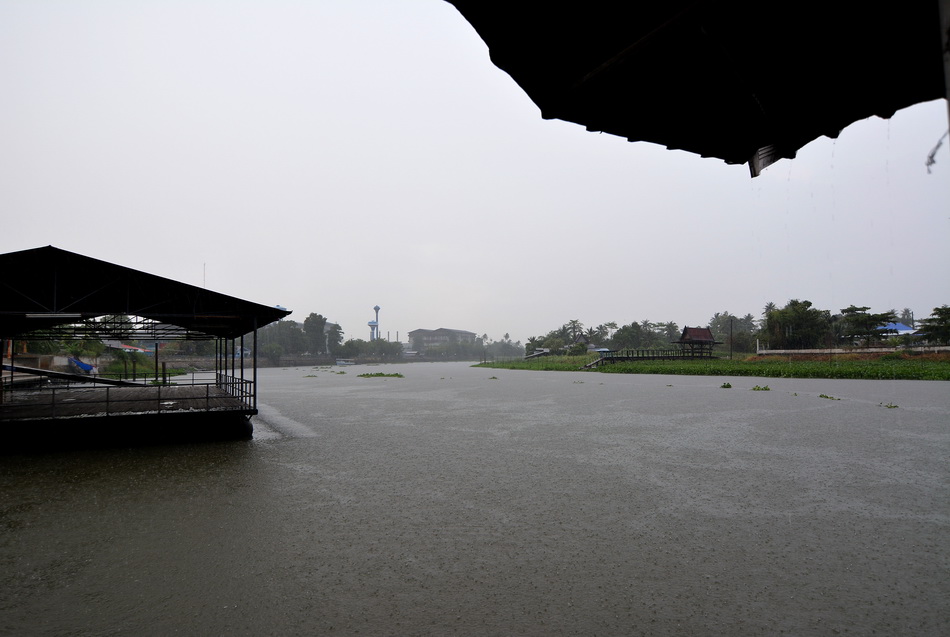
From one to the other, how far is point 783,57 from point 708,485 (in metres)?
7.06

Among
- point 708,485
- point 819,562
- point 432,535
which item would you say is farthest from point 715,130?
point 708,485

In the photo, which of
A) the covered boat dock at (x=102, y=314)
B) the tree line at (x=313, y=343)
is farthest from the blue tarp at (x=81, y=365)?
the tree line at (x=313, y=343)

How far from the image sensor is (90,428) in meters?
11.0

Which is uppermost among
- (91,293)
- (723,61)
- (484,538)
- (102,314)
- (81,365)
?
(91,293)

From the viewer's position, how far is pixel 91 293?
11070 millimetres

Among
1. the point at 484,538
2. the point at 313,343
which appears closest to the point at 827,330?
the point at 484,538

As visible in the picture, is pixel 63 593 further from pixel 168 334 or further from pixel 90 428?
pixel 168 334

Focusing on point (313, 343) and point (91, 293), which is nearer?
point (91, 293)

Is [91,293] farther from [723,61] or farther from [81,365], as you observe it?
[81,365]

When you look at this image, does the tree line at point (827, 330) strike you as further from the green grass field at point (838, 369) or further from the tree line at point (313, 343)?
the tree line at point (313, 343)

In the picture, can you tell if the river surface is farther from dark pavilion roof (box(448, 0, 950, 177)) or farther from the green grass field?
the green grass field

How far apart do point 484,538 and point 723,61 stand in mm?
4994

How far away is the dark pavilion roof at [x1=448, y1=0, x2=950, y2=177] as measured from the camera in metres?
1.65

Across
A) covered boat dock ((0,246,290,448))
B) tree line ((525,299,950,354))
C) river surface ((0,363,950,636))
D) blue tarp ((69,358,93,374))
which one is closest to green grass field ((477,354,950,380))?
tree line ((525,299,950,354))
